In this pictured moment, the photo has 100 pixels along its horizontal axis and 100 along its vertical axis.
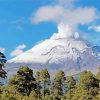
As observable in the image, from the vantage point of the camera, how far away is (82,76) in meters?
96.7

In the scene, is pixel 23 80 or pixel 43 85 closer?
pixel 23 80

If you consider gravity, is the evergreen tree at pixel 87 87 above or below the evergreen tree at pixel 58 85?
below

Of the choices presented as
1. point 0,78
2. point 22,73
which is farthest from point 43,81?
point 0,78

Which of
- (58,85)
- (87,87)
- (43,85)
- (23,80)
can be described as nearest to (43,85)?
(43,85)

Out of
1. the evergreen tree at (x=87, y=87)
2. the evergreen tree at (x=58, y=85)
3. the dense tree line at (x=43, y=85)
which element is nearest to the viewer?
the dense tree line at (x=43, y=85)

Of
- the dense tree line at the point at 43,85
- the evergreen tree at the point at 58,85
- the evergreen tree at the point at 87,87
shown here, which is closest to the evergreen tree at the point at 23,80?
the dense tree line at the point at 43,85

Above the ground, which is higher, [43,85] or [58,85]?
[58,85]

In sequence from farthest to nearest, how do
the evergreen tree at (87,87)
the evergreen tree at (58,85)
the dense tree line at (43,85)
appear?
the evergreen tree at (58,85)
the evergreen tree at (87,87)
the dense tree line at (43,85)

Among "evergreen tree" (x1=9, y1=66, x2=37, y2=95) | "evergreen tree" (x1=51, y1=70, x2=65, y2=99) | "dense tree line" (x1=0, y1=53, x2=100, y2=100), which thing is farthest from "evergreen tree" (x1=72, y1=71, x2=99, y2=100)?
"evergreen tree" (x1=51, y1=70, x2=65, y2=99)

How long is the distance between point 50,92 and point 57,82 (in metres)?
5.22

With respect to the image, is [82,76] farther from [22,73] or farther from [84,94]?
[22,73]

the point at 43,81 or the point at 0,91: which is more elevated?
the point at 43,81

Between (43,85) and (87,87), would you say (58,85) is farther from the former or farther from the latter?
(87,87)

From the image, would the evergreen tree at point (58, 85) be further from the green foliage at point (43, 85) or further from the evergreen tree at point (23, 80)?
the evergreen tree at point (23, 80)
